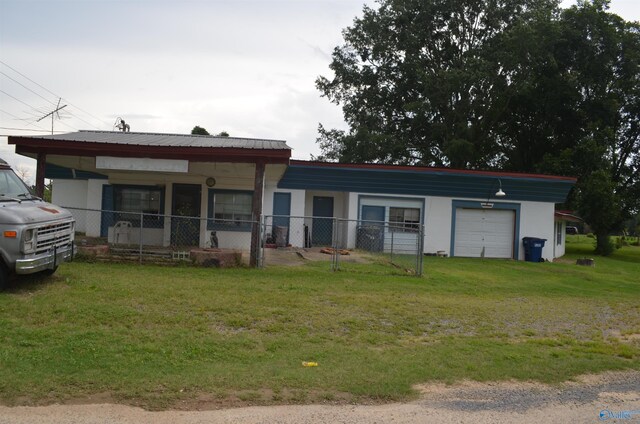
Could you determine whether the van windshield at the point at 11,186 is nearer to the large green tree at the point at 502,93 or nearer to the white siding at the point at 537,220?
the white siding at the point at 537,220

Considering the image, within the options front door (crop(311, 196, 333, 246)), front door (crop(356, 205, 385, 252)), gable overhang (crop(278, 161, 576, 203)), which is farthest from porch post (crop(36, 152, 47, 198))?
front door (crop(311, 196, 333, 246))

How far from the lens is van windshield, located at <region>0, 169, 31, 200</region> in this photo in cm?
926

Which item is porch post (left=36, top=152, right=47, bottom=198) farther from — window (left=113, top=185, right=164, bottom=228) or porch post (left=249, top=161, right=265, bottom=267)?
porch post (left=249, top=161, right=265, bottom=267)

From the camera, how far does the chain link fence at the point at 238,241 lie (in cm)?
1322

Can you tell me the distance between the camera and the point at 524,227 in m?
23.4

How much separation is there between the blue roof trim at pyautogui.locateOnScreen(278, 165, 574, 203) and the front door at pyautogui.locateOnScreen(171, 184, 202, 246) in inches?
169

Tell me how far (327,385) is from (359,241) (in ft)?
53.3

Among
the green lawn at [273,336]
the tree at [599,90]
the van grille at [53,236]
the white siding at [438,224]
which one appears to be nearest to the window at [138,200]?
the green lawn at [273,336]

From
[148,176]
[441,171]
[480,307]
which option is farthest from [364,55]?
[480,307]

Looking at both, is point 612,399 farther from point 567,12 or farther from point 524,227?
point 567,12

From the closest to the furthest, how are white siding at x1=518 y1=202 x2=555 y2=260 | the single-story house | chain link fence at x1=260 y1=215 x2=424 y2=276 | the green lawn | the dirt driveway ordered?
the dirt driveway, the green lawn, chain link fence at x1=260 y1=215 x2=424 y2=276, the single-story house, white siding at x1=518 y1=202 x2=555 y2=260

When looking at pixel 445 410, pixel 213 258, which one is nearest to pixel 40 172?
pixel 213 258

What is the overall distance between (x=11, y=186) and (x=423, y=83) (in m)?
27.3

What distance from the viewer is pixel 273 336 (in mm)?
7359
